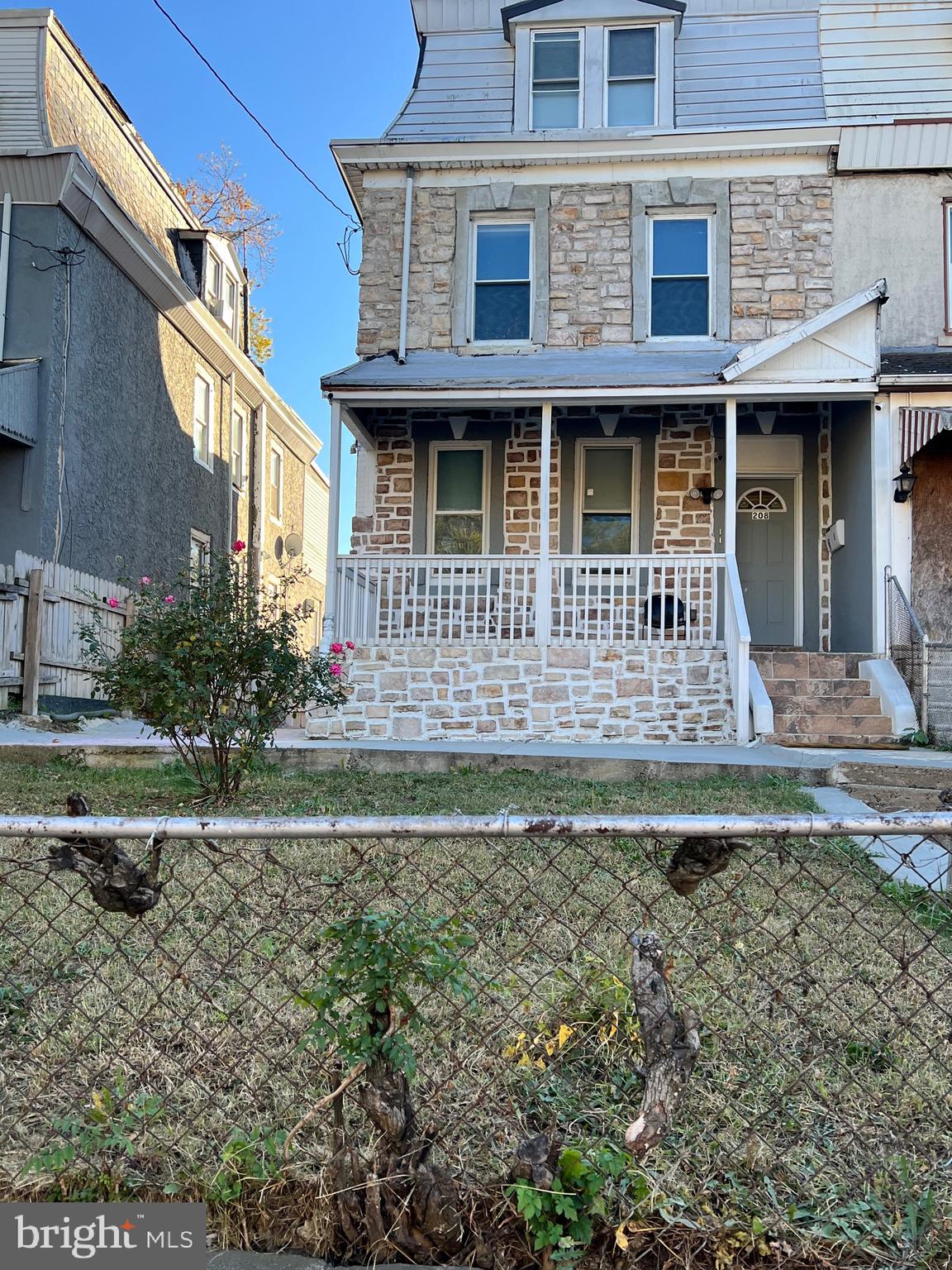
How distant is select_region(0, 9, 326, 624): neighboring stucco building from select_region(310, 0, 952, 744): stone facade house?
3.50 m

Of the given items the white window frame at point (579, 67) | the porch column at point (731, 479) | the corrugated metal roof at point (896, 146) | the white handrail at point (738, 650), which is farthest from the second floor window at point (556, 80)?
the white handrail at point (738, 650)

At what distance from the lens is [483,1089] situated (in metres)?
2.26

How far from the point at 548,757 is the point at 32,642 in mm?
6264

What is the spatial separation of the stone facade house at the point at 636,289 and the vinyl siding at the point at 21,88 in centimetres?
379

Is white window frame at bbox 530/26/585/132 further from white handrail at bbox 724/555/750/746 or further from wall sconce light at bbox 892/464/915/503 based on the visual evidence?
white handrail at bbox 724/555/750/746

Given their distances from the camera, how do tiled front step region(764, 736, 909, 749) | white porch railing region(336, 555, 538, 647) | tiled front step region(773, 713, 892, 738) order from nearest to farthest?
tiled front step region(764, 736, 909, 749), tiled front step region(773, 713, 892, 738), white porch railing region(336, 555, 538, 647)

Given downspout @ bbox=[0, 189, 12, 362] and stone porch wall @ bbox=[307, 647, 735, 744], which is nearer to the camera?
stone porch wall @ bbox=[307, 647, 735, 744]

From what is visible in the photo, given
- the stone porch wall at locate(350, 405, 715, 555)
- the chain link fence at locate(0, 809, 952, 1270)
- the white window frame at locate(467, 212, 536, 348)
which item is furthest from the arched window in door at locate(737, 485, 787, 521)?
the chain link fence at locate(0, 809, 952, 1270)

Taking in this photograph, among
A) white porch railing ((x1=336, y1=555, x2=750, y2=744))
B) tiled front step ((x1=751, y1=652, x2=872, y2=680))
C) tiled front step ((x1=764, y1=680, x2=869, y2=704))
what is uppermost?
white porch railing ((x1=336, y1=555, x2=750, y2=744))

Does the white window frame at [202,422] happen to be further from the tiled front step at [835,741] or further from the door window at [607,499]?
the tiled front step at [835,741]

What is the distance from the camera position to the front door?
486 inches

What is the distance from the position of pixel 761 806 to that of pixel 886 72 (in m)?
10.8

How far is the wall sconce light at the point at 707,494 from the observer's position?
12.1 metres

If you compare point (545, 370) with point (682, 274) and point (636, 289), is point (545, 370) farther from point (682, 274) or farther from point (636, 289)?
point (682, 274)
